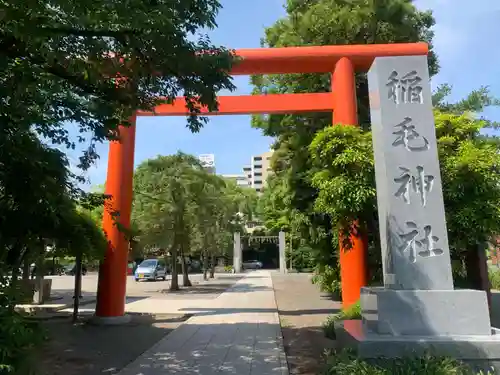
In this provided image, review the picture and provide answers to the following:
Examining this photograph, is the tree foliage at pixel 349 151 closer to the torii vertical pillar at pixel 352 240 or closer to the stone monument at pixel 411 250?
the torii vertical pillar at pixel 352 240

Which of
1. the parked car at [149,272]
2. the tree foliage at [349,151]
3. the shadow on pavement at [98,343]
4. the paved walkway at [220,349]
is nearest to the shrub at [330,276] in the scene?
the tree foliage at [349,151]

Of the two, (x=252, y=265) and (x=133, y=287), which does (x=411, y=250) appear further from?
(x=252, y=265)

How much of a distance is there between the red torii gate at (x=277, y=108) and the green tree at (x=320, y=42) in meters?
2.07

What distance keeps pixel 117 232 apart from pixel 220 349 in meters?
4.52

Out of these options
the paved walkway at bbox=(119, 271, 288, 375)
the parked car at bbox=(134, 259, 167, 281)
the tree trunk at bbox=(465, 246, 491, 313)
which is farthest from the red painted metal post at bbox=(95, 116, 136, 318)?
the parked car at bbox=(134, 259, 167, 281)

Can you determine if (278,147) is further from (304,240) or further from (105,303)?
(105,303)

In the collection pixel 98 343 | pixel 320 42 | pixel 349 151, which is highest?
pixel 320 42

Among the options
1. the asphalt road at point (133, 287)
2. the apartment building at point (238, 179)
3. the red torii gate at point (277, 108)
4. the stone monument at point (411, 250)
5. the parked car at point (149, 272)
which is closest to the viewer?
the stone monument at point (411, 250)

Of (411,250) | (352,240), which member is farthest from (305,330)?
(411,250)

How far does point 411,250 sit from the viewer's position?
18.0 feet

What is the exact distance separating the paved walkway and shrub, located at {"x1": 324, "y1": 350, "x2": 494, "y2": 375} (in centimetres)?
176

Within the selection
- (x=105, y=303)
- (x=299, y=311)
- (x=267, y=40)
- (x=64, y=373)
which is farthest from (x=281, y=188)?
(x=64, y=373)

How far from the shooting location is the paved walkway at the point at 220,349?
19.9 ft

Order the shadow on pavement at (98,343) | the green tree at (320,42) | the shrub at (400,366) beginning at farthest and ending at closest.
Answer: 1. the green tree at (320,42)
2. the shadow on pavement at (98,343)
3. the shrub at (400,366)
